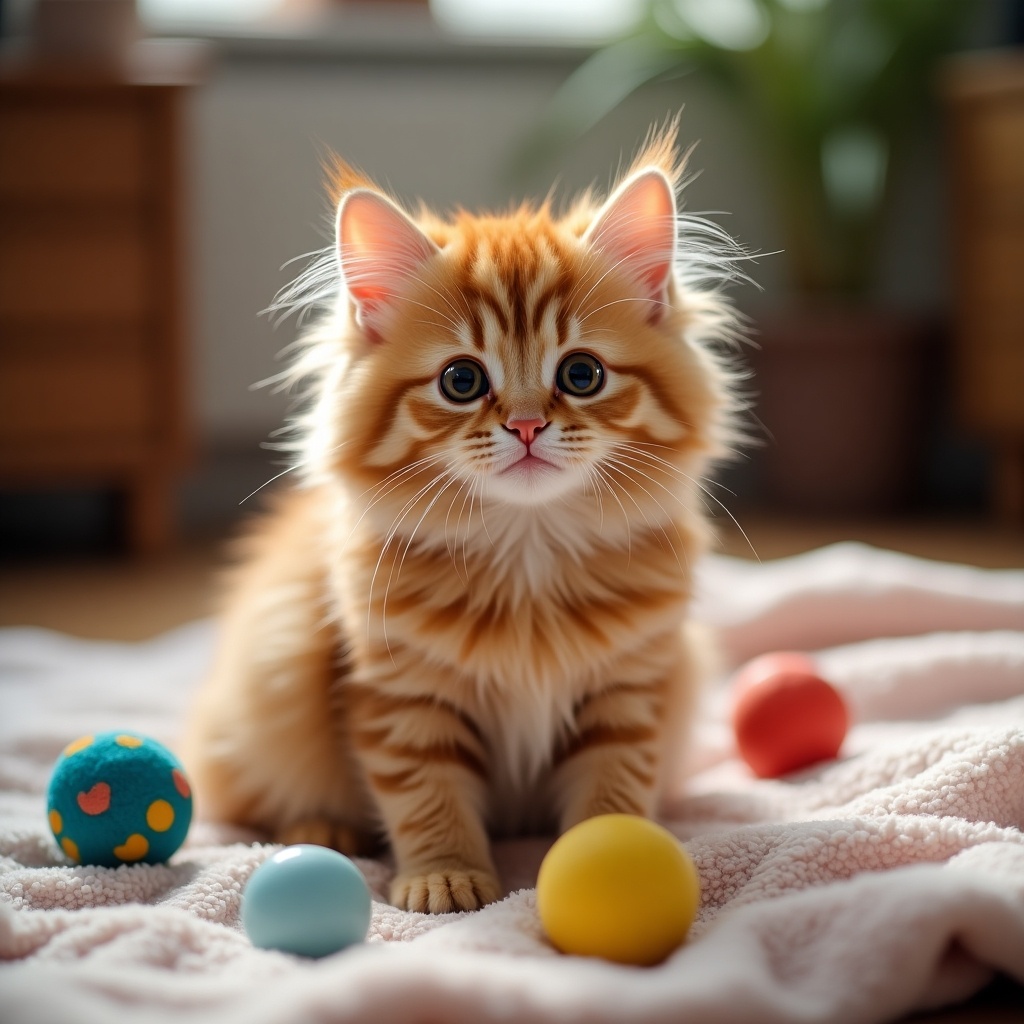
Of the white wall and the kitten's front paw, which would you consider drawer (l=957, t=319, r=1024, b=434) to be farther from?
the kitten's front paw

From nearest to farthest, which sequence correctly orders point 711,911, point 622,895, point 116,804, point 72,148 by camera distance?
point 622,895 → point 711,911 → point 116,804 → point 72,148

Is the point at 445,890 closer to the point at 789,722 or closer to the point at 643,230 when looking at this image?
the point at 789,722

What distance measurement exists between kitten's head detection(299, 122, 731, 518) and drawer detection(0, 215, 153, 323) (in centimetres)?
187

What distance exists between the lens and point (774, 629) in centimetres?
208

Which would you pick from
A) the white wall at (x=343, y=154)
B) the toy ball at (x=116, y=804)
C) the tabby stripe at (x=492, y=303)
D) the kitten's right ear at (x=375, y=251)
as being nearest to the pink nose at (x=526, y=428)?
the tabby stripe at (x=492, y=303)

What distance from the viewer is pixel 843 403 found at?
366 centimetres

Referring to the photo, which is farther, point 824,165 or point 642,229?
point 824,165

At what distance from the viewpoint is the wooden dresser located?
9.63ft

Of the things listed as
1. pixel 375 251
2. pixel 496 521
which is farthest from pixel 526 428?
pixel 375 251

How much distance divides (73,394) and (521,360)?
2143 mm

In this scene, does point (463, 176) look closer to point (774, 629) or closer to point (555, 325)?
point (774, 629)

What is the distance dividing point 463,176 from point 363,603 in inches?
107

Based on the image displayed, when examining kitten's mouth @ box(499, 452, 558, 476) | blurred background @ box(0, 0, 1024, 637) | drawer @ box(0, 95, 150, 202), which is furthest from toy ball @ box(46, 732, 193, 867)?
drawer @ box(0, 95, 150, 202)

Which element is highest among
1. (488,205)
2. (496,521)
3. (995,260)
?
(488,205)
